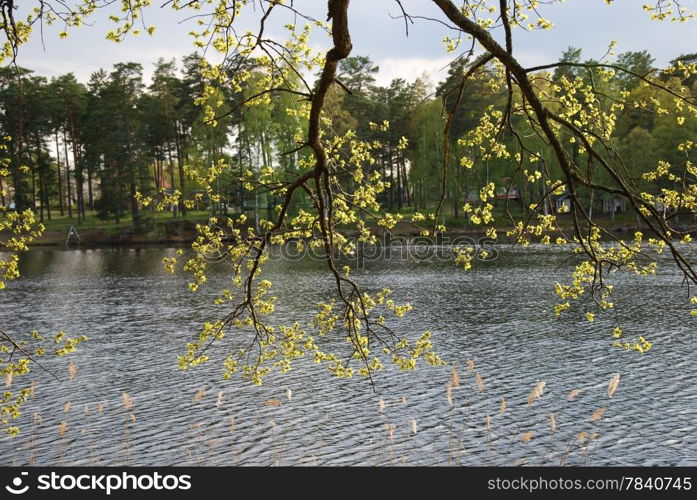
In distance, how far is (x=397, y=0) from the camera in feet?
24.7

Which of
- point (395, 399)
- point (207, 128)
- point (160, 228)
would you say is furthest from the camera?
point (160, 228)

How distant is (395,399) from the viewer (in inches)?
735

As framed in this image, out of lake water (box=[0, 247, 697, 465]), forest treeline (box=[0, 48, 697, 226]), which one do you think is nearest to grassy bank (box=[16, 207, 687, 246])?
forest treeline (box=[0, 48, 697, 226])

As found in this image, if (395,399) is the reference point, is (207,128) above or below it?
above

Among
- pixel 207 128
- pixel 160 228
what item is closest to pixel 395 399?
pixel 207 128

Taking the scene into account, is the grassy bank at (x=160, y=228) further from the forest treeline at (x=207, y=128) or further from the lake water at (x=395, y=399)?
the lake water at (x=395, y=399)

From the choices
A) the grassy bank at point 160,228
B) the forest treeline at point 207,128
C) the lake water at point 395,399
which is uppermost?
the forest treeline at point 207,128

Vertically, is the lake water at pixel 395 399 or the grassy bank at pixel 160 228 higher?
the grassy bank at pixel 160 228

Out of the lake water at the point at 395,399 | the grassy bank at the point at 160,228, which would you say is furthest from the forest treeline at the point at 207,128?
Result: the lake water at the point at 395,399

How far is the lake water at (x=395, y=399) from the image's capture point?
15070mm

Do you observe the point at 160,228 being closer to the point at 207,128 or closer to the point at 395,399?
the point at 207,128

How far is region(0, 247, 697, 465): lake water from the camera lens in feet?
49.4
